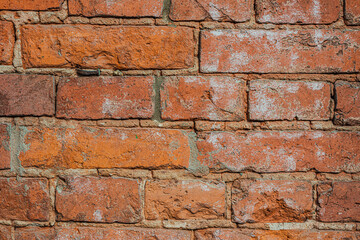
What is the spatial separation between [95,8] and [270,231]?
29.4 inches

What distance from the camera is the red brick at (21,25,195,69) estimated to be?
0.61 meters

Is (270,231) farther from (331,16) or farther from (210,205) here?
(331,16)

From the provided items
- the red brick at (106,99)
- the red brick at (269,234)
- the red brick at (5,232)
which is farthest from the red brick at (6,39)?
the red brick at (269,234)

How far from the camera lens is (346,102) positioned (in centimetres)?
61

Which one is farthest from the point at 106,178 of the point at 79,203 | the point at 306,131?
the point at 306,131

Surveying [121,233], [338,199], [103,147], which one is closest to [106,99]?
[103,147]

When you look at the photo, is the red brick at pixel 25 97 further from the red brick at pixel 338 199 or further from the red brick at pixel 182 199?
the red brick at pixel 338 199

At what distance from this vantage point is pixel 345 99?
0.61 metres

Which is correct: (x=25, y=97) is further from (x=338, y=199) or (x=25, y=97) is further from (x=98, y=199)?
→ (x=338, y=199)

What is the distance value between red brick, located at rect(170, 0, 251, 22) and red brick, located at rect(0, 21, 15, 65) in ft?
1.39

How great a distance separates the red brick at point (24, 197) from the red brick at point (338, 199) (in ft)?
2.37

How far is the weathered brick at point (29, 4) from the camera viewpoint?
614 mm

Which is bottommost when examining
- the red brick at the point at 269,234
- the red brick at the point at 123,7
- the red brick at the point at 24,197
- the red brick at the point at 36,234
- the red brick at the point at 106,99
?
the red brick at the point at 36,234

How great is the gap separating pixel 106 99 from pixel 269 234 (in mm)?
560
